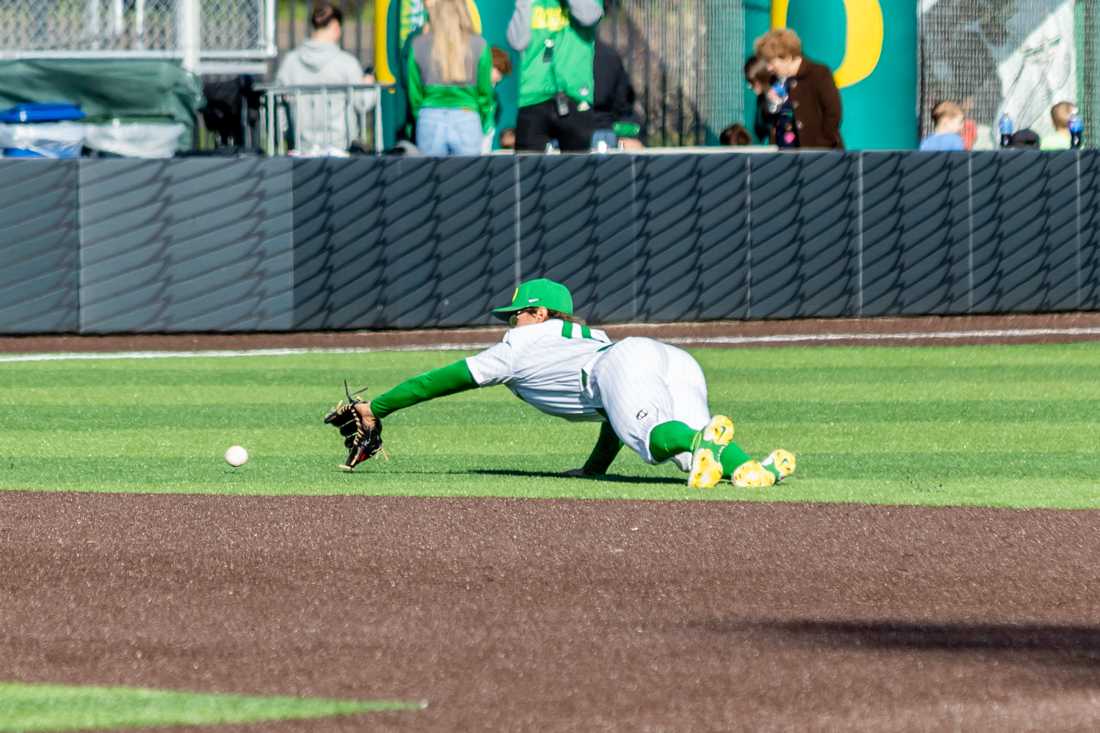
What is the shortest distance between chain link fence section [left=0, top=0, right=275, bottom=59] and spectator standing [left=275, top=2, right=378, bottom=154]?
104 centimetres

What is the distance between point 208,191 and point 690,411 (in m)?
8.39

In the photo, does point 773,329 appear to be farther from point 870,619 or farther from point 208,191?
point 870,619

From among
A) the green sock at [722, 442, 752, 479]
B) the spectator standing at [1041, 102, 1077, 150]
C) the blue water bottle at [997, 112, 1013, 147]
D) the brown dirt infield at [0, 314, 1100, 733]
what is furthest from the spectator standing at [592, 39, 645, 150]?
the brown dirt infield at [0, 314, 1100, 733]

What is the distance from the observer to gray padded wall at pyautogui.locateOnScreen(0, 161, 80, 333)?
1556cm

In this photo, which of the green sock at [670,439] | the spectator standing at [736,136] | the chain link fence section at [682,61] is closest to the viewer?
the green sock at [670,439]

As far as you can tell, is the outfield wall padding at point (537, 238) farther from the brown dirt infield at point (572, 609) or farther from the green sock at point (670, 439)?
the green sock at point (670, 439)

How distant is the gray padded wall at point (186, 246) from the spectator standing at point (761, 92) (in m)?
4.33

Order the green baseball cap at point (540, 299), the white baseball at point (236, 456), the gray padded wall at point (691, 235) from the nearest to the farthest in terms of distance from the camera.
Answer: the green baseball cap at point (540, 299) < the white baseball at point (236, 456) < the gray padded wall at point (691, 235)

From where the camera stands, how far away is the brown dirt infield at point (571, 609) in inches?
184

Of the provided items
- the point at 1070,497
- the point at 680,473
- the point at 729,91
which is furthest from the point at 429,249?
the point at 1070,497

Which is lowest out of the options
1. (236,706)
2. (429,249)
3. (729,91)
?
(236,706)

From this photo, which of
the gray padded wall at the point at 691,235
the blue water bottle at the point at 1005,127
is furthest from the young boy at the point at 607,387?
the blue water bottle at the point at 1005,127

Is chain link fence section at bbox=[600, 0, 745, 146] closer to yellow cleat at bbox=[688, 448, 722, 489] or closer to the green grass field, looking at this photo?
the green grass field

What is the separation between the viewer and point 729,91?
2111 centimetres
